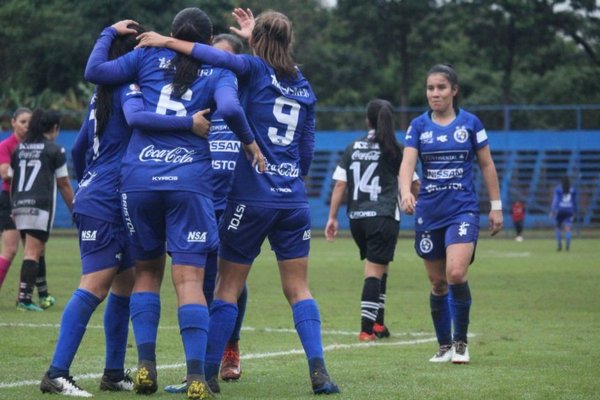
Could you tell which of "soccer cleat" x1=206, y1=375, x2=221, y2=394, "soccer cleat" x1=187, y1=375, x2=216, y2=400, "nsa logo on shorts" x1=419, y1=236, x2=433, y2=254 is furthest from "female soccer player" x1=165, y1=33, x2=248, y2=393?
"nsa logo on shorts" x1=419, y1=236, x2=433, y2=254

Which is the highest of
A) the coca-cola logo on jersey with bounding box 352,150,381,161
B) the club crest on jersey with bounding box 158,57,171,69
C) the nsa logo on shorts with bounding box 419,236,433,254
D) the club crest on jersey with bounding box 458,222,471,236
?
the club crest on jersey with bounding box 158,57,171,69

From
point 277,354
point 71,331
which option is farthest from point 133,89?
point 277,354

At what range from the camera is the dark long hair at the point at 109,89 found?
24.5 ft

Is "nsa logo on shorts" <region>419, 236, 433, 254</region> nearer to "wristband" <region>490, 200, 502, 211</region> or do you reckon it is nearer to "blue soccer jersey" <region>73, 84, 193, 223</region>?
"wristband" <region>490, 200, 502, 211</region>

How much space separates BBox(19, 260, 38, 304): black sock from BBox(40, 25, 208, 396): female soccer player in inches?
255

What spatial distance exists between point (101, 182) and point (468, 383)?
103 inches

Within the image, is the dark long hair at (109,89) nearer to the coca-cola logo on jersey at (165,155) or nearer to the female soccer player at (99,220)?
the female soccer player at (99,220)

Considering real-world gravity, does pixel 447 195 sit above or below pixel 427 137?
below

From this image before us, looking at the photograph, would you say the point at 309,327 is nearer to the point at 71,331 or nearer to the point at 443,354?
the point at 71,331

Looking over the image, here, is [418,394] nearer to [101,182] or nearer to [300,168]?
[300,168]

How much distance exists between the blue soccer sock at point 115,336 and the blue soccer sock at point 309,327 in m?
1.06

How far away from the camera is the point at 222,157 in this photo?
8.17m

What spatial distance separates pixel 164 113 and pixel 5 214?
7738 mm

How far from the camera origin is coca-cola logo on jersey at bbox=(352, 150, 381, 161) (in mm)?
12084
